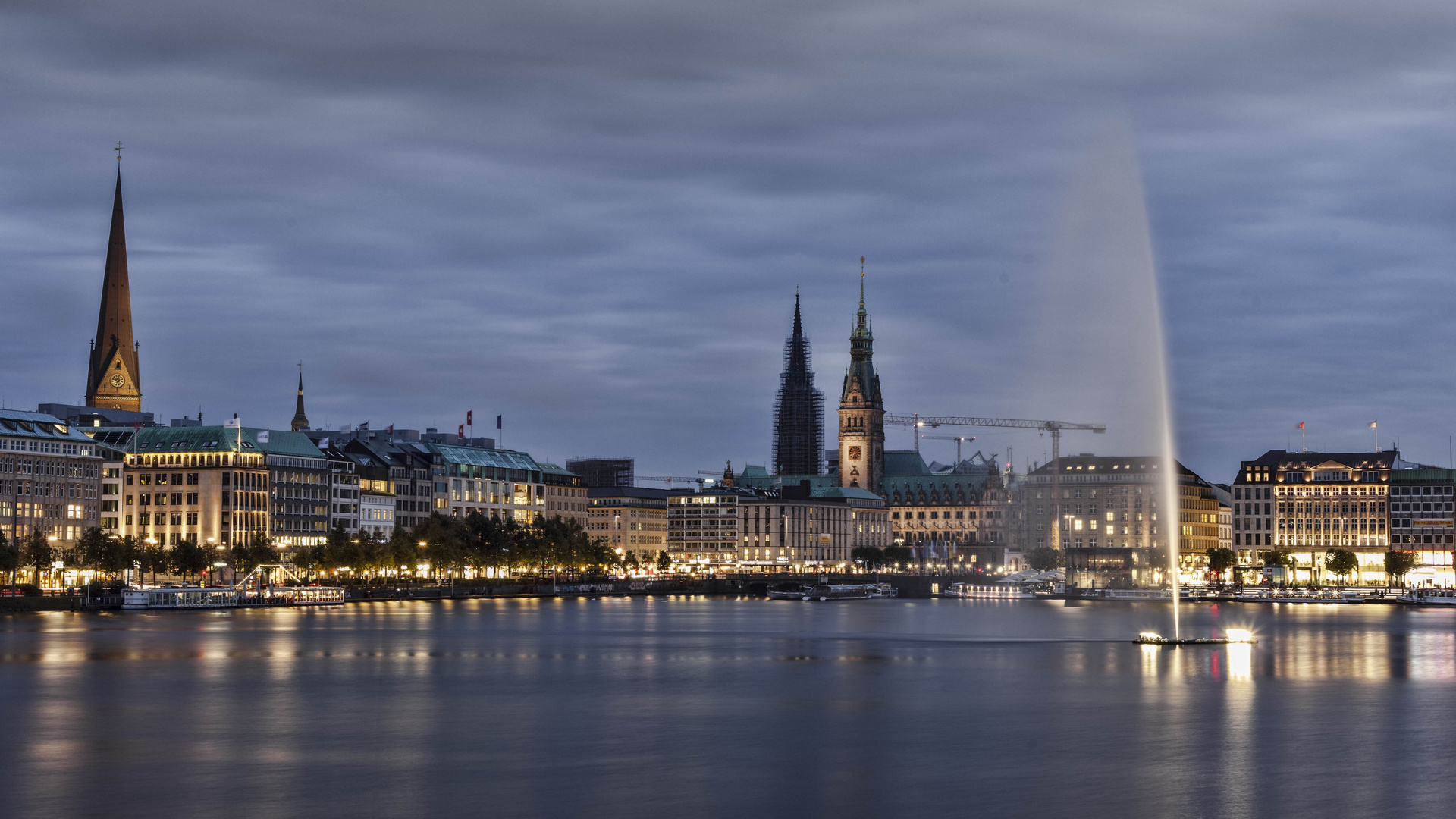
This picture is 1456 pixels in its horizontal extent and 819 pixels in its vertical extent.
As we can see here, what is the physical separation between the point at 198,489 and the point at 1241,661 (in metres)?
123

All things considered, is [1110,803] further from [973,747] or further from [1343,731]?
[1343,731]

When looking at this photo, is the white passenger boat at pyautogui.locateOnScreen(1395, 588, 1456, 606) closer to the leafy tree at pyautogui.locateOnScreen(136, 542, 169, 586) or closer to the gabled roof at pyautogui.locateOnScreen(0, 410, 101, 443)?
the leafy tree at pyautogui.locateOnScreen(136, 542, 169, 586)

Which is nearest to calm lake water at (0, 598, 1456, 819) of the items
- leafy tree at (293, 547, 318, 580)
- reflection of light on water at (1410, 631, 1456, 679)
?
reflection of light on water at (1410, 631, 1456, 679)

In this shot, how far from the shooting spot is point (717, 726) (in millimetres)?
54000

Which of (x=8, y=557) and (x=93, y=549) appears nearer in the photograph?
(x=8, y=557)

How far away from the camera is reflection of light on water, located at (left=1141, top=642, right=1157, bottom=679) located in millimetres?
74062

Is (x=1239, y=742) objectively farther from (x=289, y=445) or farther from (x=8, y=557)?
(x=289, y=445)

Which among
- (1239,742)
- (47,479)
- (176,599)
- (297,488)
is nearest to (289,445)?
(297,488)

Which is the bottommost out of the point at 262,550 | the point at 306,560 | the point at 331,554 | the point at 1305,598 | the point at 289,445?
the point at 1305,598

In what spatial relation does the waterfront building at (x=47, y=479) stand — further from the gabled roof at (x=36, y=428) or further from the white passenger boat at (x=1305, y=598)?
the white passenger boat at (x=1305, y=598)

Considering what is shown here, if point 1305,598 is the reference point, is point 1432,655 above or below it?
above

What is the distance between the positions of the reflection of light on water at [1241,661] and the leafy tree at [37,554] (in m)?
93.9

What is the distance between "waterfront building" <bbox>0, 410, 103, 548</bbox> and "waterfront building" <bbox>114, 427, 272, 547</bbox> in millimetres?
8530

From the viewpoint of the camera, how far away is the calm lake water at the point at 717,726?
130 feet
